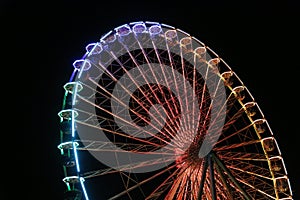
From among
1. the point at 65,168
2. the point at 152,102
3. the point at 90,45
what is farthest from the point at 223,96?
the point at 65,168

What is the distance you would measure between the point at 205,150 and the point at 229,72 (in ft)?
15.5

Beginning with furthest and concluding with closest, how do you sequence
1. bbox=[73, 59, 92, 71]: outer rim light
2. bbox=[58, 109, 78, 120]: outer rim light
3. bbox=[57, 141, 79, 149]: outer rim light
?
bbox=[73, 59, 92, 71]: outer rim light, bbox=[58, 109, 78, 120]: outer rim light, bbox=[57, 141, 79, 149]: outer rim light

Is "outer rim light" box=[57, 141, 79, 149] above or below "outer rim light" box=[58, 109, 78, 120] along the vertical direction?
below

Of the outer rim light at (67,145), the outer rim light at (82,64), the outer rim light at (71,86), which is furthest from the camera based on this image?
the outer rim light at (82,64)

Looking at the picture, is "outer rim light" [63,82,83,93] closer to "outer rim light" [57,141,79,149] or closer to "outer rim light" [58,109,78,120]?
"outer rim light" [58,109,78,120]

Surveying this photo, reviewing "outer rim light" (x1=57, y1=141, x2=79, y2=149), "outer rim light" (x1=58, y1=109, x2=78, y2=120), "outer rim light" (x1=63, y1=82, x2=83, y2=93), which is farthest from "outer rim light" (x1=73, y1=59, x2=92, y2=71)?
"outer rim light" (x1=57, y1=141, x2=79, y2=149)

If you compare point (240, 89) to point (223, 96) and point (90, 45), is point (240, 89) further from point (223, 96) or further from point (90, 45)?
point (90, 45)

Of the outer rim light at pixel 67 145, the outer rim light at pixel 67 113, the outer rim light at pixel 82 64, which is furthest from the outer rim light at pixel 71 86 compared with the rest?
the outer rim light at pixel 67 145

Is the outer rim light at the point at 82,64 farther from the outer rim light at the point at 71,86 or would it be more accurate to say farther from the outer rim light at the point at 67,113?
the outer rim light at the point at 67,113

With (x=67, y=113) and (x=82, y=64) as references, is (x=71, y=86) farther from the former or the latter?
(x=67, y=113)

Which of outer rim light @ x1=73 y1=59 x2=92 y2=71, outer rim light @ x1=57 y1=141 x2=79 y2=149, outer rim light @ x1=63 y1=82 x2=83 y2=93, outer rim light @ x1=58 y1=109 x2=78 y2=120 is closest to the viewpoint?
outer rim light @ x1=57 y1=141 x2=79 y2=149

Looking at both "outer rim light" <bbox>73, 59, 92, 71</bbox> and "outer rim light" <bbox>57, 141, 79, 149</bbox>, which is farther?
"outer rim light" <bbox>73, 59, 92, 71</bbox>

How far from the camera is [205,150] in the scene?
49.3 feet

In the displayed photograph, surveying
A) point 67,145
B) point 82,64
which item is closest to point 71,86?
point 82,64
